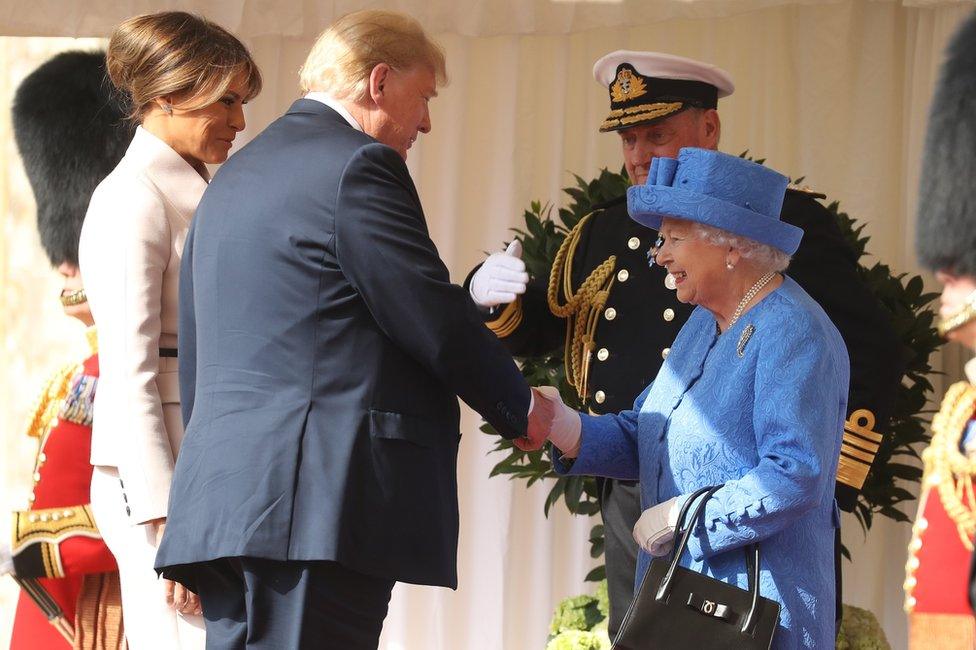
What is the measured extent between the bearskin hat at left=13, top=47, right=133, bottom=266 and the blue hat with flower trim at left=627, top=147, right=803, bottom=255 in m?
1.95

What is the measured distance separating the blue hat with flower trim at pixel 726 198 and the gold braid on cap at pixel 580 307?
831 mm

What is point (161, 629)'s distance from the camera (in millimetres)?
2746

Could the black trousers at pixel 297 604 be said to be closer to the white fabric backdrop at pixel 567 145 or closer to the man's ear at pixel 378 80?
the man's ear at pixel 378 80

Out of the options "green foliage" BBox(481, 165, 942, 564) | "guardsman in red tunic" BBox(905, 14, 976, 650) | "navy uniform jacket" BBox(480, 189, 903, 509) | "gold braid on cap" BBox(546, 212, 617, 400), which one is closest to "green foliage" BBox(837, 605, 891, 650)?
"green foliage" BBox(481, 165, 942, 564)

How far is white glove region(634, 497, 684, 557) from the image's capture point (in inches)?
101

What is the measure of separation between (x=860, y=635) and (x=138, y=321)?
2595 mm

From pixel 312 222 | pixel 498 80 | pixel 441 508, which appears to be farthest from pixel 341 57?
pixel 498 80

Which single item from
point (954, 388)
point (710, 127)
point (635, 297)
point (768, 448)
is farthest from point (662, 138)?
point (954, 388)

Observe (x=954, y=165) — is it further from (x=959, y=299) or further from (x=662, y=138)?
(x=662, y=138)

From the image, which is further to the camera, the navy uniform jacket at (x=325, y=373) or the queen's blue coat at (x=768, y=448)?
the queen's blue coat at (x=768, y=448)

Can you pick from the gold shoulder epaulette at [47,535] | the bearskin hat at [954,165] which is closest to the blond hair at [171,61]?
the gold shoulder epaulette at [47,535]

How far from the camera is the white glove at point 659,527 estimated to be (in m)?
2.57

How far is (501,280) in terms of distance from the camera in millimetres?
3385

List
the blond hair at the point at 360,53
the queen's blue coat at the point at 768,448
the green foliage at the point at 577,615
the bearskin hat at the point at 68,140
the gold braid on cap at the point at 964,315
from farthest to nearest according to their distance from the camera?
the green foliage at the point at 577,615, the bearskin hat at the point at 68,140, the blond hair at the point at 360,53, the queen's blue coat at the point at 768,448, the gold braid on cap at the point at 964,315
